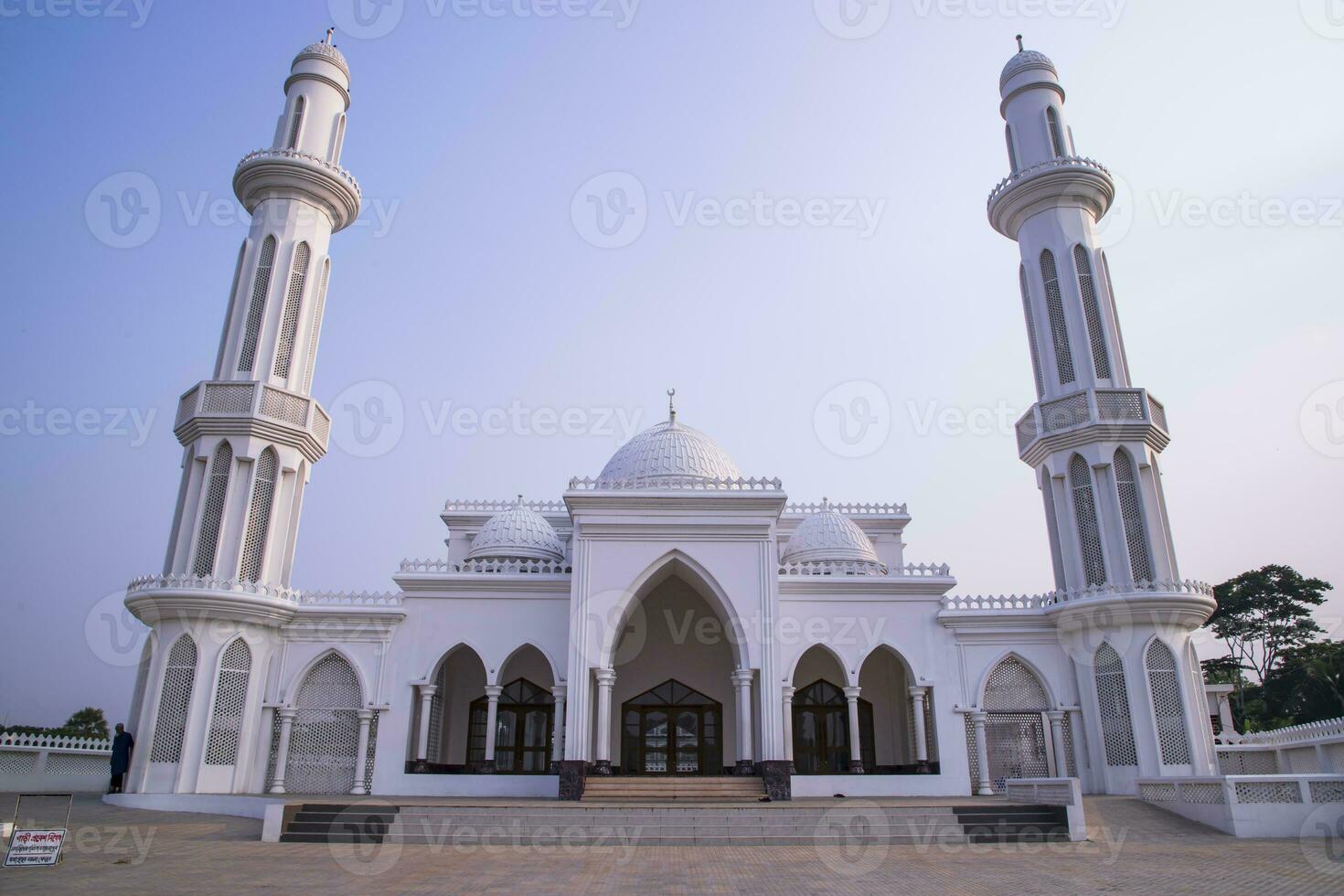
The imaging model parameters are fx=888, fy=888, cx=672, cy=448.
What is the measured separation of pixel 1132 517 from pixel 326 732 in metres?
16.7

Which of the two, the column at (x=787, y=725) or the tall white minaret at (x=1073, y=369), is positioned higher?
the tall white minaret at (x=1073, y=369)

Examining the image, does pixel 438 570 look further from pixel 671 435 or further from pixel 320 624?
pixel 671 435

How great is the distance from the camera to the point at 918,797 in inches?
652

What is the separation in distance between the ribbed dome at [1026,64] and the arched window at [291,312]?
56.6ft

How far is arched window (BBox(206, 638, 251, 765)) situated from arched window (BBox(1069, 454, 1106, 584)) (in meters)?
16.8

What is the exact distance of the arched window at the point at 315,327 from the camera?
19.3 m

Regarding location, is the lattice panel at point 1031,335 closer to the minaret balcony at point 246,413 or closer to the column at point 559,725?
the column at point 559,725

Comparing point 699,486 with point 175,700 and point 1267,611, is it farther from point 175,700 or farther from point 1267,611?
point 1267,611

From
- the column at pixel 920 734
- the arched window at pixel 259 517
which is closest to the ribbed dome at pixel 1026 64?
the column at pixel 920 734

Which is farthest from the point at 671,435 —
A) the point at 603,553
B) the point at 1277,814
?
the point at 1277,814

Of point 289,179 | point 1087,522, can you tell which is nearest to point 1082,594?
point 1087,522

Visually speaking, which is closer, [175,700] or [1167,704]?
[175,700]

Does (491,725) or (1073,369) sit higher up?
(1073,369)

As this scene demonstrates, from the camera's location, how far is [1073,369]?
63.3 feet
